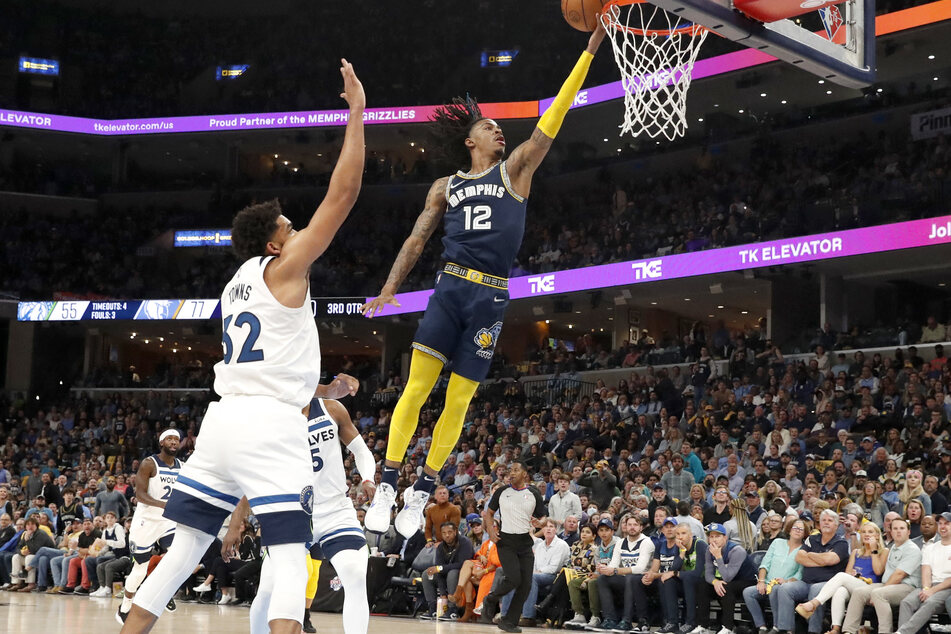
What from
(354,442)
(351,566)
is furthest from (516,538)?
(351,566)

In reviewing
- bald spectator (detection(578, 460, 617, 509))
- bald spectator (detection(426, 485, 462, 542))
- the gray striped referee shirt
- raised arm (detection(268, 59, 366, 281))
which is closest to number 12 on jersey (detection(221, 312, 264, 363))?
raised arm (detection(268, 59, 366, 281))

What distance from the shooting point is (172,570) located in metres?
4.64

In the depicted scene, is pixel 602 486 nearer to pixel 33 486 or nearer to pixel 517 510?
pixel 517 510

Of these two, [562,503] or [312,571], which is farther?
[562,503]

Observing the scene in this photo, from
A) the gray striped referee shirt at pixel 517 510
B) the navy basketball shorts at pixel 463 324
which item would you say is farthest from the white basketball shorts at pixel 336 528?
the gray striped referee shirt at pixel 517 510

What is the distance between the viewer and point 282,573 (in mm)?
4492

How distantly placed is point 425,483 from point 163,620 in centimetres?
715

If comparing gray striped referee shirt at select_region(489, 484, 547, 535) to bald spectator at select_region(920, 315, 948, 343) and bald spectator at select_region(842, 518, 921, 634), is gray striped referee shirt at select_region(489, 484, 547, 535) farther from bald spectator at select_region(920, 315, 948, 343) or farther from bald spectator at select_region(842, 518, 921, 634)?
bald spectator at select_region(920, 315, 948, 343)

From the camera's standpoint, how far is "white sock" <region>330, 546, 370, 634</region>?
17.5ft

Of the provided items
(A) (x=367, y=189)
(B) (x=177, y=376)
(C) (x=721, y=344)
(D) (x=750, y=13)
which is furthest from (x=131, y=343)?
(D) (x=750, y=13)

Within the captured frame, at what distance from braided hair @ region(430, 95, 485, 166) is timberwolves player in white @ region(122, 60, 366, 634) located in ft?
6.74

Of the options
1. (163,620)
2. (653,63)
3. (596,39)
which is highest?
(653,63)

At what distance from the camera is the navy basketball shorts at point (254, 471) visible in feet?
14.7

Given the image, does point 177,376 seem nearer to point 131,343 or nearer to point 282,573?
point 131,343
